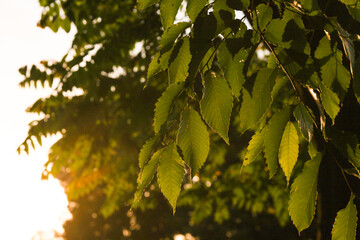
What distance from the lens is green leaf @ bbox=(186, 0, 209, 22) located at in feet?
3.82

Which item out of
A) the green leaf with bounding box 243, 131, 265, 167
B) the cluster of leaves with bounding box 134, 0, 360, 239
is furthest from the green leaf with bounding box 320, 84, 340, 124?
the green leaf with bounding box 243, 131, 265, 167

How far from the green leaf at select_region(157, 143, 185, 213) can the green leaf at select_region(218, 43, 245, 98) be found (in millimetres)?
272

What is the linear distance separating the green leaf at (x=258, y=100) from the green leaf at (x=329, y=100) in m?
0.19

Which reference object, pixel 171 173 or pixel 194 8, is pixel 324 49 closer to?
pixel 194 8

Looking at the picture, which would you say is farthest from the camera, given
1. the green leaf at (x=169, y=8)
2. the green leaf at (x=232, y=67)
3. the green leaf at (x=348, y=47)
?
the green leaf at (x=169, y=8)

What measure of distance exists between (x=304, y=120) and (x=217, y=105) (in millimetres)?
287

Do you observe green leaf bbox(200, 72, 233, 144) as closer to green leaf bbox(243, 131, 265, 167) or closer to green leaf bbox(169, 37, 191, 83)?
green leaf bbox(169, 37, 191, 83)

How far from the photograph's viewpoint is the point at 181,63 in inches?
44.5

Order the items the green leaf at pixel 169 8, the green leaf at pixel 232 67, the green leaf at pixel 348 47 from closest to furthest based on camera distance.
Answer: the green leaf at pixel 348 47, the green leaf at pixel 232 67, the green leaf at pixel 169 8

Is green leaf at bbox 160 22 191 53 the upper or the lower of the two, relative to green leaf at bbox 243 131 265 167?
upper

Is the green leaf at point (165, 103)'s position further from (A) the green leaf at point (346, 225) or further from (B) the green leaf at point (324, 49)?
(A) the green leaf at point (346, 225)

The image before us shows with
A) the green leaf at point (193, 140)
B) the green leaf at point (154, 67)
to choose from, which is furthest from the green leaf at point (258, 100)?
the green leaf at point (154, 67)

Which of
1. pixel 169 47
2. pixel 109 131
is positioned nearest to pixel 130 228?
pixel 109 131

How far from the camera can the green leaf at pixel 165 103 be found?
1.10 meters
